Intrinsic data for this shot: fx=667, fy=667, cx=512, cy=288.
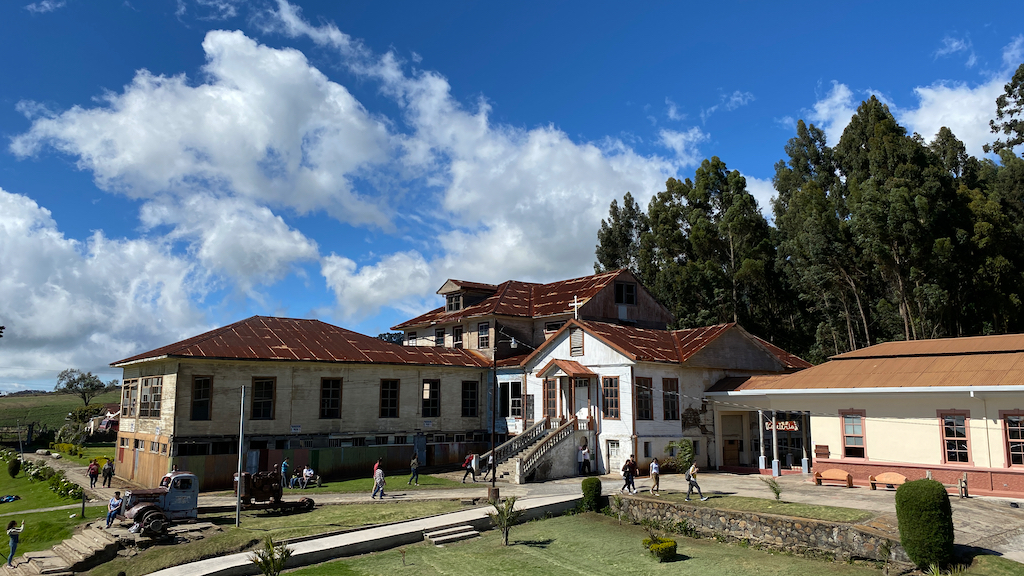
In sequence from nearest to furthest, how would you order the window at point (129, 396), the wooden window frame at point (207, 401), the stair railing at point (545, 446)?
the wooden window frame at point (207, 401)
the stair railing at point (545, 446)
the window at point (129, 396)

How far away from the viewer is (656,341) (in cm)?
3791

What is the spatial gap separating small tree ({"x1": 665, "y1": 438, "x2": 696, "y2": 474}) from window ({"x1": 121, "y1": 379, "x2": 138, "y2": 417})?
1108 inches

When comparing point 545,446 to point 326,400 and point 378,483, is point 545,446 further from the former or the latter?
point 326,400

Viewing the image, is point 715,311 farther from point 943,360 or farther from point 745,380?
point 943,360

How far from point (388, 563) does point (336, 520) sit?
5.10 metres

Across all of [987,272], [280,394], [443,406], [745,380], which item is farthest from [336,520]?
[987,272]

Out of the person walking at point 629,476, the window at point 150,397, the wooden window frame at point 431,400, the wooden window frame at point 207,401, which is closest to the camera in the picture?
the person walking at point 629,476

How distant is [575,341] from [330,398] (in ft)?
44.3

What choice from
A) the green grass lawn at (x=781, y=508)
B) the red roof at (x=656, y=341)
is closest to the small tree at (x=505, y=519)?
the green grass lawn at (x=781, y=508)

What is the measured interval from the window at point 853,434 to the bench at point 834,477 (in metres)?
0.89

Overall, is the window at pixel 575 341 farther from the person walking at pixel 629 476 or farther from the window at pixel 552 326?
the person walking at pixel 629 476

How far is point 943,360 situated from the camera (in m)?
27.6

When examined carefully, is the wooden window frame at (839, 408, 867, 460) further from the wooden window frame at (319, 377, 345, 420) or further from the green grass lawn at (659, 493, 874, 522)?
the wooden window frame at (319, 377, 345, 420)

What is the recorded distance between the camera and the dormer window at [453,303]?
48.1 meters
